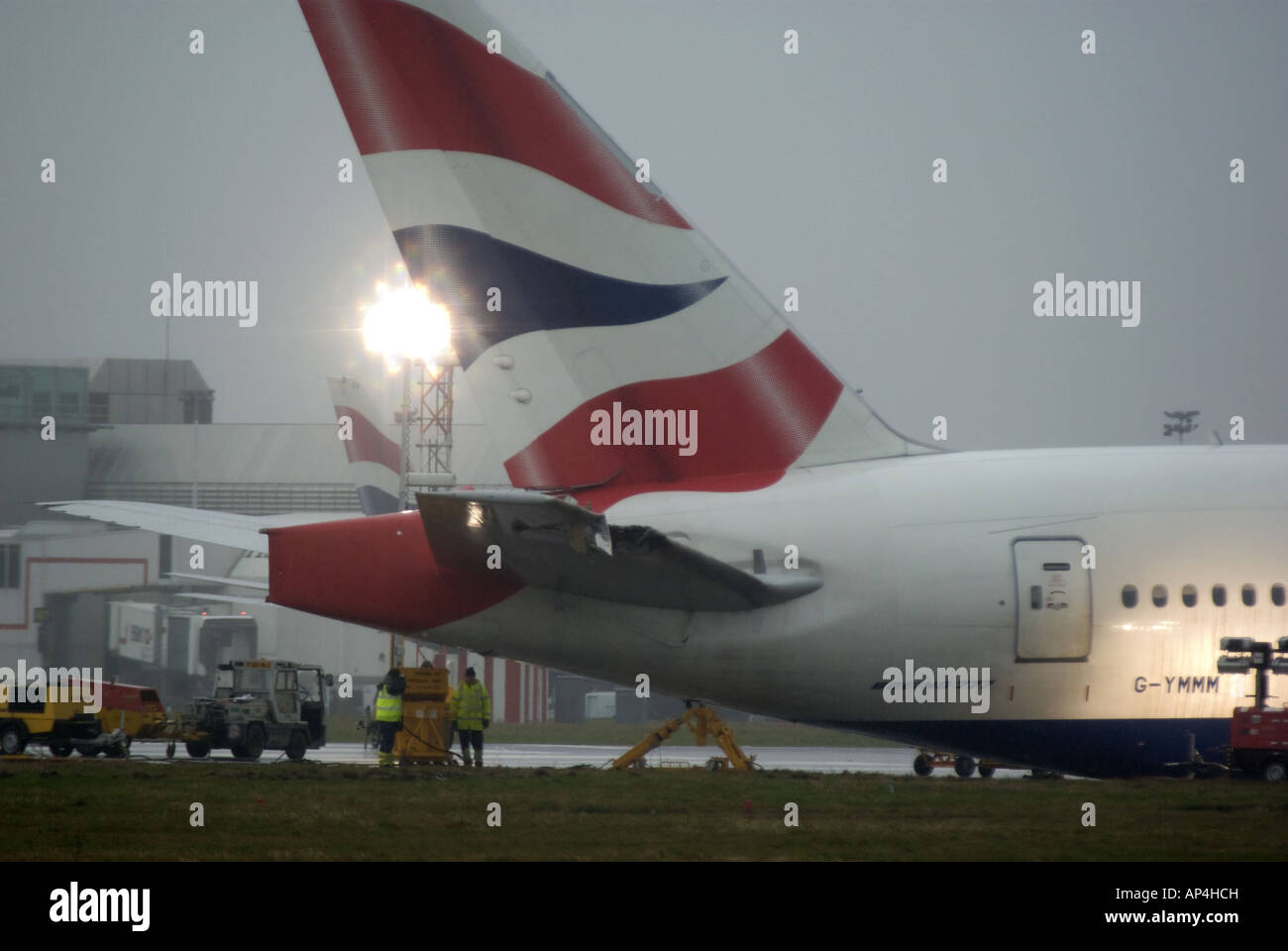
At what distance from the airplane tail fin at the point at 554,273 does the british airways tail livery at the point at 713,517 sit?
0.03 metres

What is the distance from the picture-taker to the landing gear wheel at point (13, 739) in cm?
2925

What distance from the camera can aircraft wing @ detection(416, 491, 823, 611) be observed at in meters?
12.2

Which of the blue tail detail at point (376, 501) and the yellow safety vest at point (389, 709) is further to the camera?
the blue tail detail at point (376, 501)

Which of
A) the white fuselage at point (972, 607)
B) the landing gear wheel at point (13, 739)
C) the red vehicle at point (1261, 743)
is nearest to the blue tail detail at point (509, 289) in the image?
the white fuselage at point (972, 607)

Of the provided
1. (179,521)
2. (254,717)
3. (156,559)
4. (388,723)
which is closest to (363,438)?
(156,559)

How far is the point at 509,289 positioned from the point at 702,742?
1528 cm

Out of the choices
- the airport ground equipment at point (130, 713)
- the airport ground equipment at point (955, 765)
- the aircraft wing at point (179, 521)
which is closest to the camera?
the aircraft wing at point (179, 521)

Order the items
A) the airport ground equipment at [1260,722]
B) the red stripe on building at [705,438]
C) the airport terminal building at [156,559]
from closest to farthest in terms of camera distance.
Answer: the red stripe on building at [705,438]
the airport ground equipment at [1260,722]
the airport terminal building at [156,559]

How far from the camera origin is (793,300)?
16.8 m

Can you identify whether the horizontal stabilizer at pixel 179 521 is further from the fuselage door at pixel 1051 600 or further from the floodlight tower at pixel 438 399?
the floodlight tower at pixel 438 399
